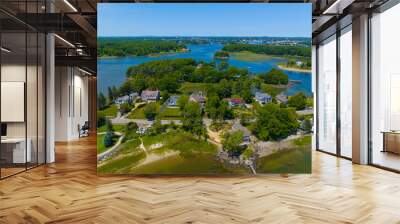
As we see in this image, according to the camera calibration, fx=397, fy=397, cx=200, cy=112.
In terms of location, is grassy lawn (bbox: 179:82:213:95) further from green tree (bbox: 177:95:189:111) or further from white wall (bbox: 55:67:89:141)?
white wall (bbox: 55:67:89:141)

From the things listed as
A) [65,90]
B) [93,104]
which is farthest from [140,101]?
[93,104]

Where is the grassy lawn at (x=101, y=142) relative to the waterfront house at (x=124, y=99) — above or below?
below

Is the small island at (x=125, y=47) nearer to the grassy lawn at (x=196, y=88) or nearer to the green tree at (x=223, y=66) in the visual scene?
the grassy lawn at (x=196, y=88)

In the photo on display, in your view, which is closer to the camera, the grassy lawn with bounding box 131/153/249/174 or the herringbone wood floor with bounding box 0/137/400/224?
the herringbone wood floor with bounding box 0/137/400/224

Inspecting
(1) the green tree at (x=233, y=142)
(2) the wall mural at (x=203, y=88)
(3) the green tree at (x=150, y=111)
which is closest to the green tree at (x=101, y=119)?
(2) the wall mural at (x=203, y=88)

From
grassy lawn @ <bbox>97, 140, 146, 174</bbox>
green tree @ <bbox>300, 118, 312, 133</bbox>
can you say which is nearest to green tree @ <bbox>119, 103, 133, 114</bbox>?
grassy lawn @ <bbox>97, 140, 146, 174</bbox>

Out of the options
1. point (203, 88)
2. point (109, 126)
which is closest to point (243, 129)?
point (203, 88)

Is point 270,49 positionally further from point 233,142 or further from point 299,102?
point 233,142
